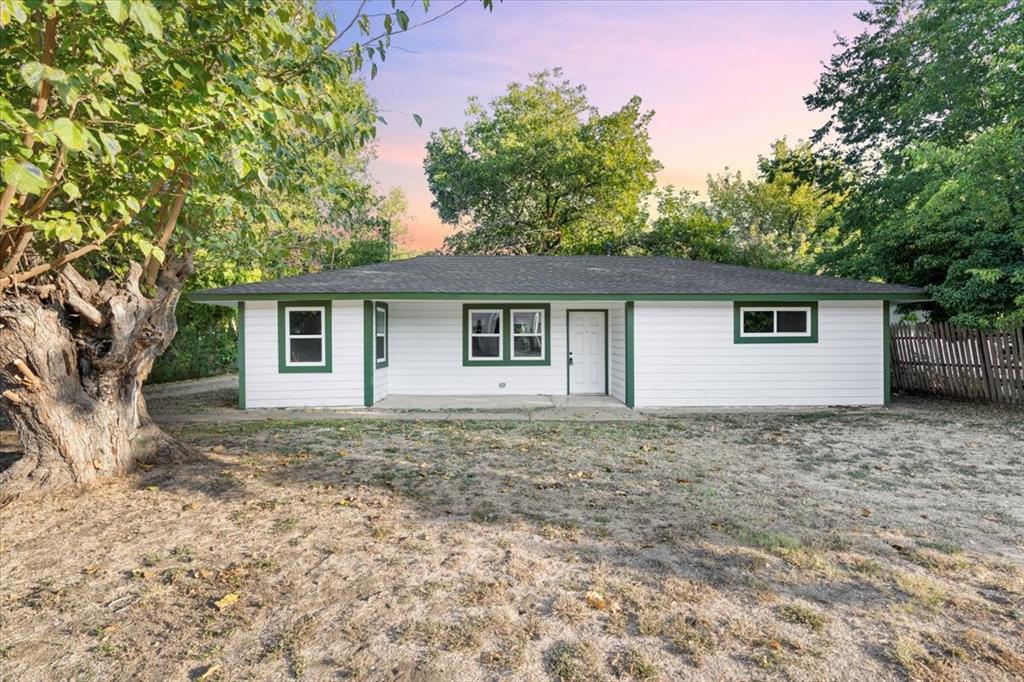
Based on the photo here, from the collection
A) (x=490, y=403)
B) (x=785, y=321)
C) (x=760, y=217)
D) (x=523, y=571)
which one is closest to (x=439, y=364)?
(x=490, y=403)

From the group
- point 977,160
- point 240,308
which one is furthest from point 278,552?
point 977,160

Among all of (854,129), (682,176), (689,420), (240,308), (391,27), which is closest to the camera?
(391,27)

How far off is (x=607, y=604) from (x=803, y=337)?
10.4m

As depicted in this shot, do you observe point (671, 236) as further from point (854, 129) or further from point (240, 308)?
point (240, 308)

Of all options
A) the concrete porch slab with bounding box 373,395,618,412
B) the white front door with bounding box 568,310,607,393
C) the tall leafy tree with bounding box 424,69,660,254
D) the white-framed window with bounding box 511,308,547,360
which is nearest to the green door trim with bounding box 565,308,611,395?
the white front door with bounding box 568,310,607,393

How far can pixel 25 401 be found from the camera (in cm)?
513

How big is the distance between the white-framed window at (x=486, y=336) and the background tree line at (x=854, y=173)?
8603 millimetres

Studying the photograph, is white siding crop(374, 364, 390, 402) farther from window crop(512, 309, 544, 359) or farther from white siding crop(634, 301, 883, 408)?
white siding crop(634, 301, 883, 408)

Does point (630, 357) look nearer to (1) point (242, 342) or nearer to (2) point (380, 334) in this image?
(2) point (380, 334)

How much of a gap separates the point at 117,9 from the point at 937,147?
16492mm

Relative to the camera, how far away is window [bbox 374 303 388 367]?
39.5ft

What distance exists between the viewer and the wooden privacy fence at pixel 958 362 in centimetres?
1091

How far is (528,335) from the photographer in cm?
1304

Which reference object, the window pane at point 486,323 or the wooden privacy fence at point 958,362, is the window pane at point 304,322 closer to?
the window pane at point 486,323
